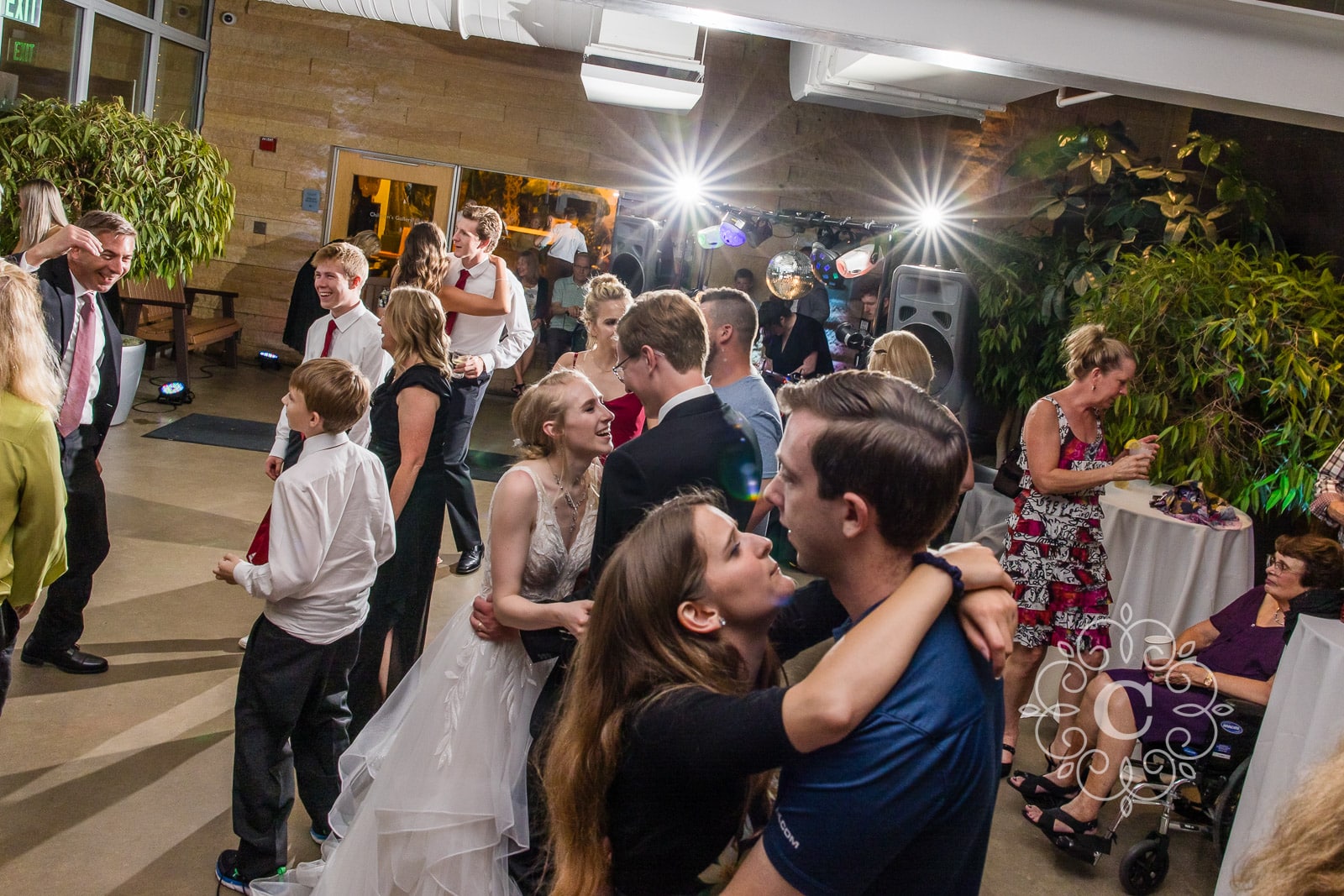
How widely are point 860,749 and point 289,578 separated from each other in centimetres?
173

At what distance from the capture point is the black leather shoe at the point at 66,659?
347cm

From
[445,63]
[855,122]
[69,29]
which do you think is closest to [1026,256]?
[855,122]

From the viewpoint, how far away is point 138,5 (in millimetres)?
8617

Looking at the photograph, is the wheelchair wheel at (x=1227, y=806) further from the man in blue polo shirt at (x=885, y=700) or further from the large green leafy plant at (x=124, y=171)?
the large green leafy plant at (x=124, y=171)

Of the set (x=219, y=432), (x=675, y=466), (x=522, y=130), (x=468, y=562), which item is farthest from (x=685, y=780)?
(x=522, y=130)

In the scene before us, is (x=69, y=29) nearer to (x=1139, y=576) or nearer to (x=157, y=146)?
(x=157, y=146)

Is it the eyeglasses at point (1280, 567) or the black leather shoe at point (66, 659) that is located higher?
the eyeglasses at point (1280, 567)

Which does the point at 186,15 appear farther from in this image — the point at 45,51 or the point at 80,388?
the point at 80,388

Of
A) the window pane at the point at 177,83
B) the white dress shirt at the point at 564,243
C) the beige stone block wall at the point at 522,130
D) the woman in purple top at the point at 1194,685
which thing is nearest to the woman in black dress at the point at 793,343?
the beige stone block wall at the point at 522,130

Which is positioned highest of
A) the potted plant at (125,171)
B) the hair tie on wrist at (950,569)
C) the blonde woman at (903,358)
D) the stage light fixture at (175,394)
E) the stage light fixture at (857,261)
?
the stage light fixture at (857,261)

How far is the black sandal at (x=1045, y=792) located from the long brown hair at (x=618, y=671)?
2463 mm

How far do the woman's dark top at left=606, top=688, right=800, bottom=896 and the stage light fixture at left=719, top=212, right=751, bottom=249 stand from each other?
7.00 metres

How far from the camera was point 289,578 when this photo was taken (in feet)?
7.79

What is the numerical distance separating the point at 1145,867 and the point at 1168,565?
5.15 feet
